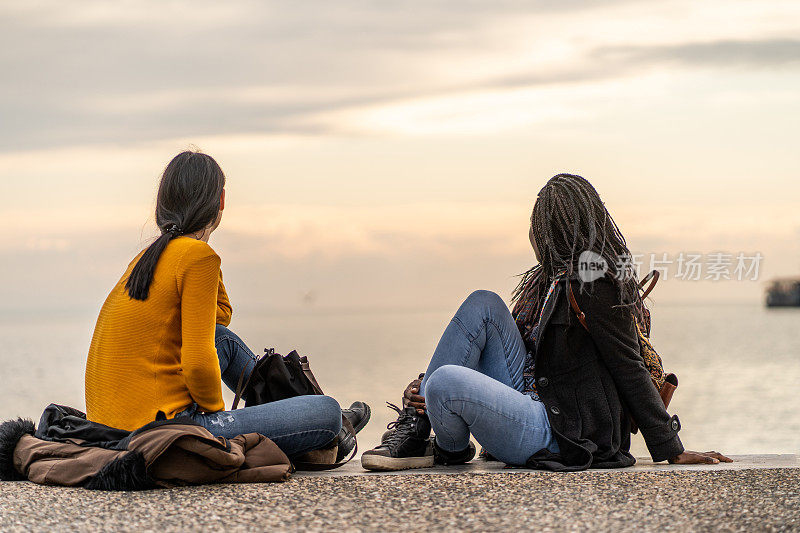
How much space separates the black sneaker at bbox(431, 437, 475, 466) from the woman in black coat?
12 cm

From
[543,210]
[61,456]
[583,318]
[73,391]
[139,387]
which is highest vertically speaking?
[543,210]

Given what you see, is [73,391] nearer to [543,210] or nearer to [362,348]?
[543,210]

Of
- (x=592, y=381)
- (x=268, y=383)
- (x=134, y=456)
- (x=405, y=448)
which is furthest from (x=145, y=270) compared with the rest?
(x=592, y=381)

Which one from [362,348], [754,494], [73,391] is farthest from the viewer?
[362,348]

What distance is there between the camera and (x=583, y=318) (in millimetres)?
4359

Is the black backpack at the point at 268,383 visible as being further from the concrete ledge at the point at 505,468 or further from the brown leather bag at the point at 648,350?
the brown leather bag at the point at 648,350

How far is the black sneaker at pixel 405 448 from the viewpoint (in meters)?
4.65

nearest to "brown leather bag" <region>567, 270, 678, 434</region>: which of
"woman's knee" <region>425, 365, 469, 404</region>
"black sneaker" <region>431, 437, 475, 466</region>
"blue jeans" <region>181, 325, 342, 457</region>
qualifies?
"woman's knee" <region>425, 365, 469, 404</region>

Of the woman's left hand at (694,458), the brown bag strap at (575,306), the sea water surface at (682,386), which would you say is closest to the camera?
the brown bag strap at (575,306)

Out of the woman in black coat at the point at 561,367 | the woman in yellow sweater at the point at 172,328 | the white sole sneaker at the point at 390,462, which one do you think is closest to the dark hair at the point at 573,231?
the woman in black coat at the point at 561,367

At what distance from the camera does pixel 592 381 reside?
4.43 m

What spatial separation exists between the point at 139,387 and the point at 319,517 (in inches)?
44.3

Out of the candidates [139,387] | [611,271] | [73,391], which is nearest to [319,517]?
[139,387]

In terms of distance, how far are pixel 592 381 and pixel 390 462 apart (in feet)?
3.51
